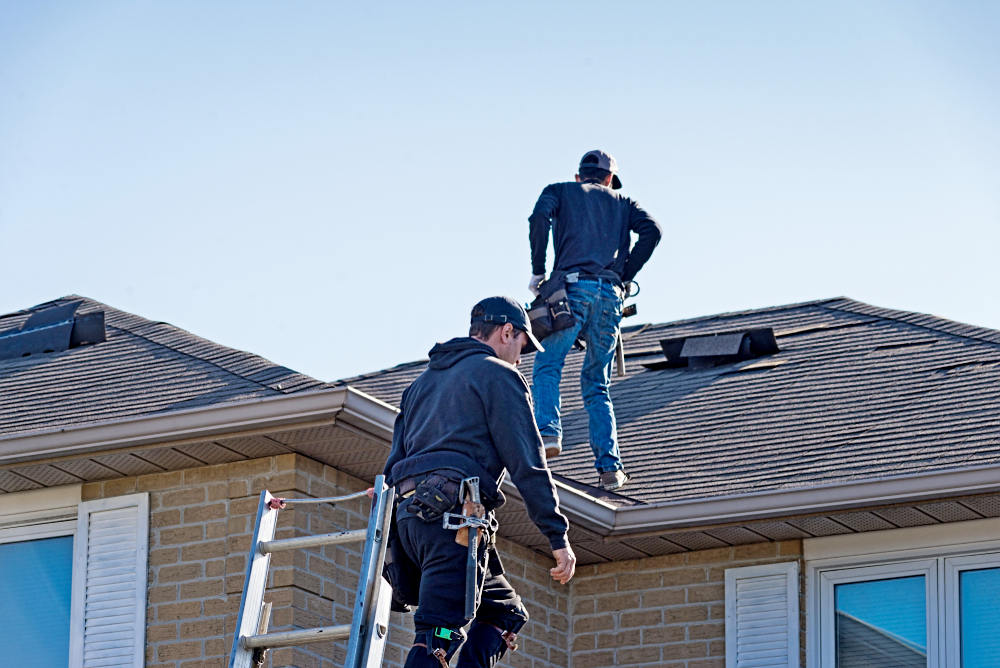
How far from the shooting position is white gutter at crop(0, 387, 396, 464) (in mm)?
9062

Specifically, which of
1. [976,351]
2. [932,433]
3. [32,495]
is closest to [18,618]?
[32,495]

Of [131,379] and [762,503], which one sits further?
[131,379]

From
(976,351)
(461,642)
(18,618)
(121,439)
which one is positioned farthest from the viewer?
(976,351)

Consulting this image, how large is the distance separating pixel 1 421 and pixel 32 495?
0.72 m

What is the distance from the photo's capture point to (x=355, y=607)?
656cm

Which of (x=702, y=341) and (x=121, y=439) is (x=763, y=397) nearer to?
(x=702, y=341)

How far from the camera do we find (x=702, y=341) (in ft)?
45.9

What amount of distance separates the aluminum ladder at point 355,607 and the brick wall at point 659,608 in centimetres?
464

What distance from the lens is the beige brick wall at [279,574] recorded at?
31.1ft

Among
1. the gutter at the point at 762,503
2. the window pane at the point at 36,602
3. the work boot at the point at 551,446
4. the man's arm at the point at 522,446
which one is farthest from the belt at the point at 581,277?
the man's arm at the point at 522,446

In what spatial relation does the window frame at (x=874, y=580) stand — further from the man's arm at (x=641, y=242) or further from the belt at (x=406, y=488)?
the belt at (x=406, y=488)

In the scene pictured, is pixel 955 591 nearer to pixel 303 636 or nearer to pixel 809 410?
pixel 809 410

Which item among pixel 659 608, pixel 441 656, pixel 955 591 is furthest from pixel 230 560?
pixel 955 591

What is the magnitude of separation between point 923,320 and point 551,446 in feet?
13.6
